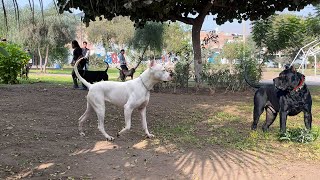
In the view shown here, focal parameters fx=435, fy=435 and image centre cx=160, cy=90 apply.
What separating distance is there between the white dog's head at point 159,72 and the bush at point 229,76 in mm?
8323

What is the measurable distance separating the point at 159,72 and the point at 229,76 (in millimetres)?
8827

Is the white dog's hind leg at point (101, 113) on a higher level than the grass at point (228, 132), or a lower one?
higher

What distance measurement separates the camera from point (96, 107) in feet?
22.2

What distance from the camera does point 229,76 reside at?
15.1 m

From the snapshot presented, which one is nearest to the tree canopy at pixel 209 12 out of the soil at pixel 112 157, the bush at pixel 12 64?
the bush at pixel 12 64

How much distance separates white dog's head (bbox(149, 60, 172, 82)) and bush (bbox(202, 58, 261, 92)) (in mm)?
8323

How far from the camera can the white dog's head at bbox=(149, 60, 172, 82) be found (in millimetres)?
6582

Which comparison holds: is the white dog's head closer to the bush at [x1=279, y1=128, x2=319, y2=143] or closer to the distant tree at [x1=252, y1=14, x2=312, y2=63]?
the bush at [x1=279, y1=128, x2=319, y2=143]

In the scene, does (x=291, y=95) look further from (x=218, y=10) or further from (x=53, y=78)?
(x=53, y=78)

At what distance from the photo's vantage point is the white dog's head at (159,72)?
6.58 metres

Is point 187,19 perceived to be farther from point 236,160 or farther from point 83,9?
point 236,160

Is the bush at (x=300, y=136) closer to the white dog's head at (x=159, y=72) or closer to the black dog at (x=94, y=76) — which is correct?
the white dog's head at (x=159, y=72)

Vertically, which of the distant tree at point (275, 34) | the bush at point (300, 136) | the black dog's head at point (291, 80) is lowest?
the bush at point (300, 136)

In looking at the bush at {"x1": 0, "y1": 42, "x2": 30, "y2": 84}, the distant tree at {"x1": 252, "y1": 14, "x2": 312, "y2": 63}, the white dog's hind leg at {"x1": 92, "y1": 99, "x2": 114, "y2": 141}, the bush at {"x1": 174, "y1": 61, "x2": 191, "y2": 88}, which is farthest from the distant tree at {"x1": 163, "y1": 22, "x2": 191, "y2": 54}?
the white dog's hind leg at {"x1": 92, "y1": 99, "x2": 114, "y2": 141}
